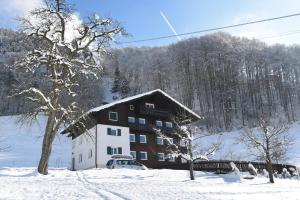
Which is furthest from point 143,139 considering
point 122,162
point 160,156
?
point 122,162

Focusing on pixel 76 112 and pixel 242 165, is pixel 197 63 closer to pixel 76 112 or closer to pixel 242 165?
pixel 242 165

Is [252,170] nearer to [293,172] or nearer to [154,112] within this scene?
[293,172]

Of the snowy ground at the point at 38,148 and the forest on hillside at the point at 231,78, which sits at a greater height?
the forest on hillside at the point at 231,78

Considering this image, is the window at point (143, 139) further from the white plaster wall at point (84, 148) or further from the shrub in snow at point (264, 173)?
the shrub in snow at point (264, 173)

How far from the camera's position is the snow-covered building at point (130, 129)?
48.2 m

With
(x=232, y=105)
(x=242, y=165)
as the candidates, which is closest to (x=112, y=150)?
(x=242, y=165)

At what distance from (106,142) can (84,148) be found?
574cm

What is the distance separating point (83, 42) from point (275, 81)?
75.4 metres

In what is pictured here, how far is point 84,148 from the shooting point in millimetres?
52750

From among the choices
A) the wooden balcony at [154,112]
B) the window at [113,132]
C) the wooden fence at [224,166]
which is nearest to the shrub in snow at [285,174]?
the wooden fence at [224,166]

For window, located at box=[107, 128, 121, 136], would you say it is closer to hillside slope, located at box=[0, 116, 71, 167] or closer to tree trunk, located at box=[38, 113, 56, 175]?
hillside slope, located at box=[0, 116, 71, 167]

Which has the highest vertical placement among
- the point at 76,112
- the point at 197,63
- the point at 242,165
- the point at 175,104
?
the point at 197,63

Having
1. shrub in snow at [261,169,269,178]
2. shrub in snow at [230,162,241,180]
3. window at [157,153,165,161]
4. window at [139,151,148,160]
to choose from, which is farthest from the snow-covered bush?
window at [139,151,148,160]

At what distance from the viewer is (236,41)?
10981cm
